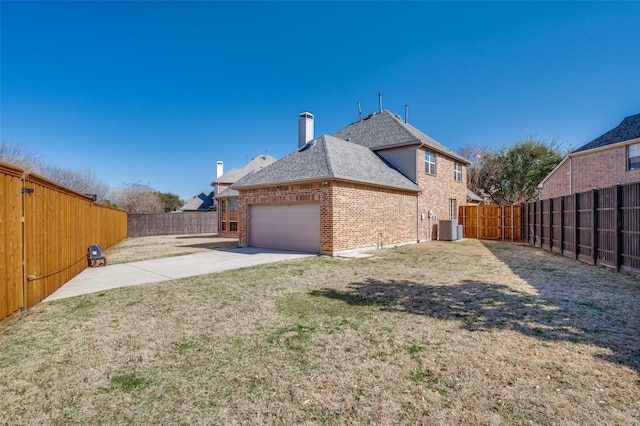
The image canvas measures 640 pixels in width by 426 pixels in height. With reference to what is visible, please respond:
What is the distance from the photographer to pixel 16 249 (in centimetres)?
461

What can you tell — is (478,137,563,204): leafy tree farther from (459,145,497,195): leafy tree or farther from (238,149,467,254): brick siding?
(238,149,467,254): brick siding

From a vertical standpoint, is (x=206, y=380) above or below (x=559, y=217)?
below

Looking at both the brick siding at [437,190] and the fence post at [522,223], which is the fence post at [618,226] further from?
the fence post at [522,223]

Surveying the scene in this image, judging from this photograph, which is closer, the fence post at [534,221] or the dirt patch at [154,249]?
the dirt patch at [154,249]

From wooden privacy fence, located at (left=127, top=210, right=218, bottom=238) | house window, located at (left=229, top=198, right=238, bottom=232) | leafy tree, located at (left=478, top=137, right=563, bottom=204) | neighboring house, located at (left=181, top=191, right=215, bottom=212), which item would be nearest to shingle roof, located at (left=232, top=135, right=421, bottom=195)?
house window, located at (left=229, top=198, right=238, bottom=232)

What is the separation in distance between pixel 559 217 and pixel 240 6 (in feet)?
49.9

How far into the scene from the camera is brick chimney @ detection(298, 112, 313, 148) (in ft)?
56.9

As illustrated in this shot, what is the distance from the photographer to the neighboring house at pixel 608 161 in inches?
642

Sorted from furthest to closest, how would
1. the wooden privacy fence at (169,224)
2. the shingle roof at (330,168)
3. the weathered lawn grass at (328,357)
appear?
the wooden privacy fence at (169,224) → the shingle roof at (330,168) → the weathered lawn grass at (328,357)

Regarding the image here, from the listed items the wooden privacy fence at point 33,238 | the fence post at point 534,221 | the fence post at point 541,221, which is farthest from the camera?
the fence post at point 534,221

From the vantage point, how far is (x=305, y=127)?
17.4 meters

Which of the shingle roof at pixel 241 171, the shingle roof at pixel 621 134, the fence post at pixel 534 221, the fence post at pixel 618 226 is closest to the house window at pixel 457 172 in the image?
the fence post at pixel 534 221

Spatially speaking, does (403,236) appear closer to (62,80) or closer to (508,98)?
(508,98)

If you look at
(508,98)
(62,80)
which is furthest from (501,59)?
(62,80)
